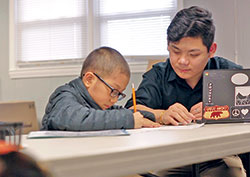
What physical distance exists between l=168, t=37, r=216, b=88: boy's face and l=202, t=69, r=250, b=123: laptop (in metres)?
0.36

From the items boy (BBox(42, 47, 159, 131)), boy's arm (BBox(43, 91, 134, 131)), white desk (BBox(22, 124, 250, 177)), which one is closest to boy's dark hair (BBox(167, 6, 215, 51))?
boy (BBox(42, 47, 159, 131))

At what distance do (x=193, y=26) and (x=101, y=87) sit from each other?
1.67 feet

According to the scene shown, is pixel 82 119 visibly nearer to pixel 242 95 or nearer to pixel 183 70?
pixel 242 95

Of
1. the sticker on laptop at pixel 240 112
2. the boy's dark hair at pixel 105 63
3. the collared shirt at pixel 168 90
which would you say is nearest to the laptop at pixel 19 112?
the collared shirt at pixel 168 90

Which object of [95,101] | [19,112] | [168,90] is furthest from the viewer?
[19,112]

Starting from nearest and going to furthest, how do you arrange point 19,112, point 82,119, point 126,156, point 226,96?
point 126,156 → point 82,119 → point 226,96 → point 19,112

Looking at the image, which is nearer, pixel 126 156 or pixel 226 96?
pixel 126 156

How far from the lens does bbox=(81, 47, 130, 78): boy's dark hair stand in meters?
1.29

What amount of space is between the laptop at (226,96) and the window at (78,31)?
6.36ft

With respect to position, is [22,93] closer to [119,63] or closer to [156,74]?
[156,74]

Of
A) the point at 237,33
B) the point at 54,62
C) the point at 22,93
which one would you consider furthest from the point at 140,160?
the point at 22,93

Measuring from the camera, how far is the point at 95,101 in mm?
1228

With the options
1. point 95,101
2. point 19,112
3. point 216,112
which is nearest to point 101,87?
point 95,101

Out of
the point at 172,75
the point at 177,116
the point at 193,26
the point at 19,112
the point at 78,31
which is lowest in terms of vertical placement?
the point at 19,112
